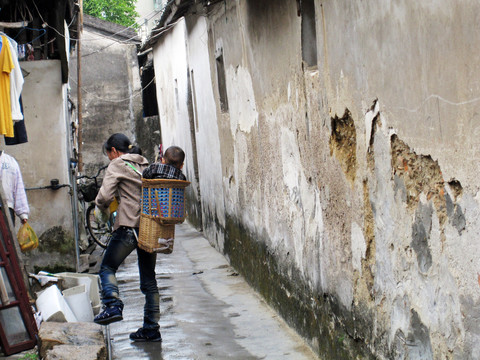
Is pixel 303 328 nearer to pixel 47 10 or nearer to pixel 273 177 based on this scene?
pixel 273 177

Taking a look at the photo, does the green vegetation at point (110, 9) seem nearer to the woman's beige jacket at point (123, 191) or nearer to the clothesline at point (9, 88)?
the clothesline at point (9, 88)

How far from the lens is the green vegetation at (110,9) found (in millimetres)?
31047

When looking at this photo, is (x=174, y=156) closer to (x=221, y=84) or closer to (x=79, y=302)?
(x=79, y=302)

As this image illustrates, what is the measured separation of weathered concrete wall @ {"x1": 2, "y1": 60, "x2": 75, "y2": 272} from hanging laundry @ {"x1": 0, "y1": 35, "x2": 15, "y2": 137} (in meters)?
2.15

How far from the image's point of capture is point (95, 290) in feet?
24.5

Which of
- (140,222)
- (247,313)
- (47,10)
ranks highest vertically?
(47,10)

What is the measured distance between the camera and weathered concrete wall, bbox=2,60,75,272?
909cm

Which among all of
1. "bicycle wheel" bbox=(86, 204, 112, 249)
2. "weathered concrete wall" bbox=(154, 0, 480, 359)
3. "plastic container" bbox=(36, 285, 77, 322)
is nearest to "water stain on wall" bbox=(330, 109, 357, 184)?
"weathered concrete wall" bbox=(154, 0, 480, 359)

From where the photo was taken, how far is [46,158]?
29.9 feet

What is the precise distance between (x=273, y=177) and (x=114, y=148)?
4.95 ft

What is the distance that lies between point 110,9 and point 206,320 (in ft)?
87.7

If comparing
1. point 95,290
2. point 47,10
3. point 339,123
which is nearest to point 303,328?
point 339,123

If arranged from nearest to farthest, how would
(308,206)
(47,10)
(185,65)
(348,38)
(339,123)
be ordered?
(348,38)
(339,123)
(308,206)
(47,10)
(185,65)

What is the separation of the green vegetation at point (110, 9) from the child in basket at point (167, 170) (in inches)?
1028
